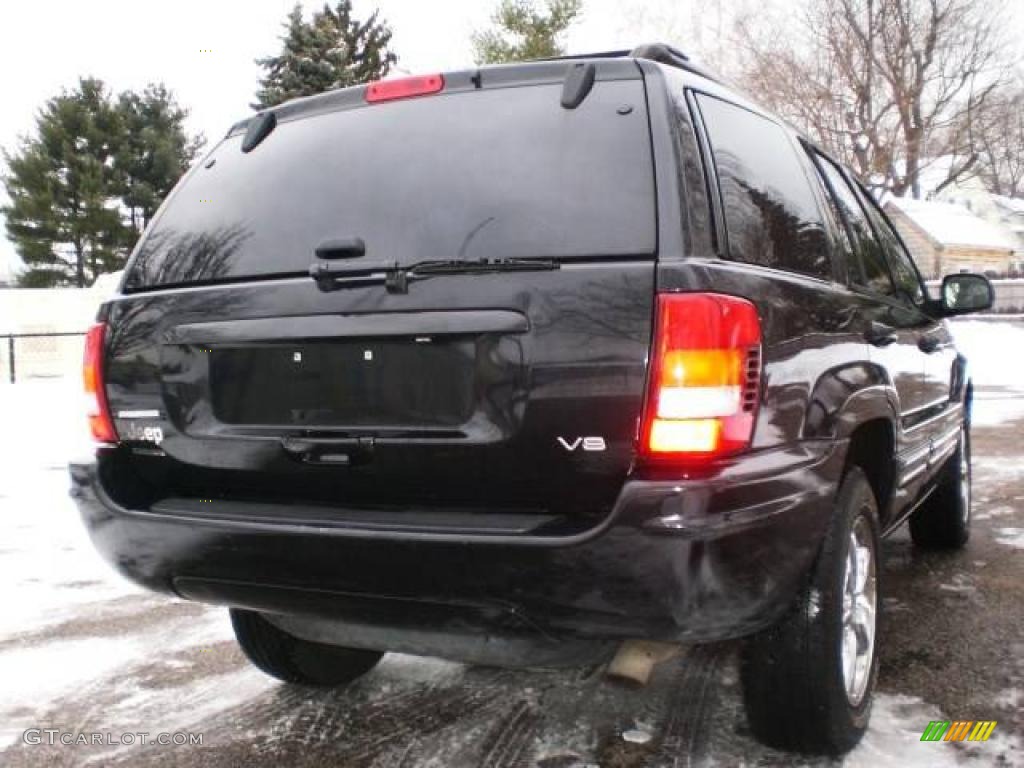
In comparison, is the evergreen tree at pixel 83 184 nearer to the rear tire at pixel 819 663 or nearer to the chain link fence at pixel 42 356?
the chain link fence at pixel 42 356

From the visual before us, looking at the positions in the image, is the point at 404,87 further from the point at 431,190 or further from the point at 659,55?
the point at 659,55

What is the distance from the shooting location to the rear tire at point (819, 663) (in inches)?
93.3

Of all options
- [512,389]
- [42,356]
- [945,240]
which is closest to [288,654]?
[512,389]

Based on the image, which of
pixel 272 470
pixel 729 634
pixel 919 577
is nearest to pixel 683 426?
pixel 729 634

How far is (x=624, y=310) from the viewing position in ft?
6.73

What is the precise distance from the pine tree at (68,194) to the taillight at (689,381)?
112 ft

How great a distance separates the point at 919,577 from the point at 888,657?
115 cm

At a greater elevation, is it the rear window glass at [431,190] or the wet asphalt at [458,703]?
the rear window glass at [431,190]

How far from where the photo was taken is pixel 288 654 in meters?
3.15

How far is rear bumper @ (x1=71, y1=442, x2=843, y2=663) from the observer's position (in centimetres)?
197

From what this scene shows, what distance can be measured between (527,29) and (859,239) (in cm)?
2713

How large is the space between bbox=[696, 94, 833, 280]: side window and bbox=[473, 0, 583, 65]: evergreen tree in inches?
1052

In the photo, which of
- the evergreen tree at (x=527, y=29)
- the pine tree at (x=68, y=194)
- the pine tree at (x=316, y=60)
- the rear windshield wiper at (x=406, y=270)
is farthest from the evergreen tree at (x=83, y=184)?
the rear windshield wiper at (x=406, y=270)

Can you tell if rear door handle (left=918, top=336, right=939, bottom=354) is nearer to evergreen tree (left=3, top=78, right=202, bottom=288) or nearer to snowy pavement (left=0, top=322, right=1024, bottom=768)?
snowy pavement (left=0, top=322, right=1024, bottom=768)
